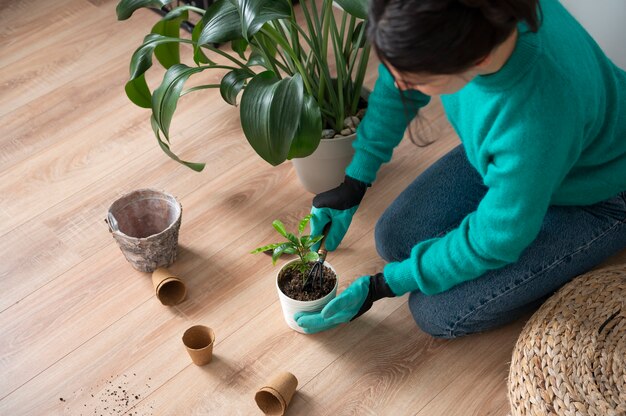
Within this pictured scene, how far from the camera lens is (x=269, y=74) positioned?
5.44ft

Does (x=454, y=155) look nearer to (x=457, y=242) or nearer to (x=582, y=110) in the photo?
Result: (x=457, y=242)

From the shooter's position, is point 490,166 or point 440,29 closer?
point 440,29

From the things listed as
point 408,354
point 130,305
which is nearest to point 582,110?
point 408,354

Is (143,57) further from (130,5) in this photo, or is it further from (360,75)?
(360,75)

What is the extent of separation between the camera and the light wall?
1813mm

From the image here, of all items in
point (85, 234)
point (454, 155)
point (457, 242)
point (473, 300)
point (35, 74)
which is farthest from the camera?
point (35, 74)

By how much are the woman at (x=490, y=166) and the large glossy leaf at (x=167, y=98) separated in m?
0.38

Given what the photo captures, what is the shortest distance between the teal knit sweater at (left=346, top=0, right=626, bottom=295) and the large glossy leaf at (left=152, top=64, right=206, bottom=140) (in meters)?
0.46

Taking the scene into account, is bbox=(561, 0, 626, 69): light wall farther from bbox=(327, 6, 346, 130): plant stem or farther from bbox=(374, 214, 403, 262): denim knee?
bbox=(374, 214, 403, 262): denim knee

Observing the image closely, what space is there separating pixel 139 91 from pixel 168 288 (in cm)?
48

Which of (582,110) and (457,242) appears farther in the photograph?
(457,242)

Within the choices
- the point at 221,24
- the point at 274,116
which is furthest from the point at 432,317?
the point at 221,24

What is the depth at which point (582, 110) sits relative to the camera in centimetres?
124

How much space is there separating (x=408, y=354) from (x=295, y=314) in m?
0.26
